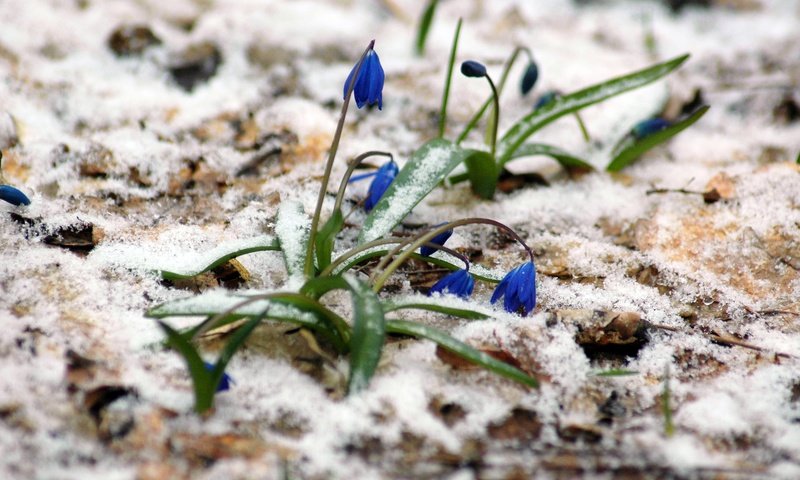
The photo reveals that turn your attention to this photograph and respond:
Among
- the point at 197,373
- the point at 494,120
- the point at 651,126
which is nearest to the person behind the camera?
the point at 197,373

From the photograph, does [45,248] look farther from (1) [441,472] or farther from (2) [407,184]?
(1) [441,472]

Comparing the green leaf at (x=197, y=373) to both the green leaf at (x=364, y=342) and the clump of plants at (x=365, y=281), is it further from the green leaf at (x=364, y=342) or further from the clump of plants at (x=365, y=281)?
the green leaf at (x=364, y=342)

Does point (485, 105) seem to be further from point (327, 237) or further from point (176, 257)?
point (176, 257)

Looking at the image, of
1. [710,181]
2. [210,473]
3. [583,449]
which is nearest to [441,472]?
[583,449]

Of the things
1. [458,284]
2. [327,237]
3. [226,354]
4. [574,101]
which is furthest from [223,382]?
[574,101]

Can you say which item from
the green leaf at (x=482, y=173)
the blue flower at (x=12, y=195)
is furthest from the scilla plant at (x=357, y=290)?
the blue flower at (x=12, y=195)

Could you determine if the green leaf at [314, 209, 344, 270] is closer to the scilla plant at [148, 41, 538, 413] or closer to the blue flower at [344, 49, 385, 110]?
the scilla plant at [148, 41, 538, 413]

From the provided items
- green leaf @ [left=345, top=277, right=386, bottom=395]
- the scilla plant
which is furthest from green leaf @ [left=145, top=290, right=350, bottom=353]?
green leaf @ [left=345, top=277, right=386, bottom=395]
